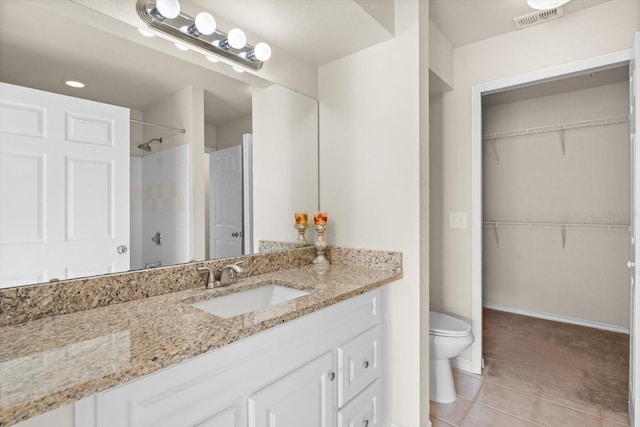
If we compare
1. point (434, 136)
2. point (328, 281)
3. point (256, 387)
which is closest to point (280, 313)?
point (256, 387)

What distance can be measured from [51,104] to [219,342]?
91 cm

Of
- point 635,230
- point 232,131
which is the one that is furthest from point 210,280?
point 635,230

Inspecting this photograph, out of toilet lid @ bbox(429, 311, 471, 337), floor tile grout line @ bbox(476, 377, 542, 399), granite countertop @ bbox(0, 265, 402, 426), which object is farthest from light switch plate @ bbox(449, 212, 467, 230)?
granite countertop @ bbox(0, 265, 402, 426)

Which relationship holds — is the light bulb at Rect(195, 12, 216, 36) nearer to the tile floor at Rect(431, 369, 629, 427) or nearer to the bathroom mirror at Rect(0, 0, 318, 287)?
the bathroom mirror at Rect(0, 0, 318, 287)

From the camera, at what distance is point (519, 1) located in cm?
193

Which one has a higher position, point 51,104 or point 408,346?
point 51,104

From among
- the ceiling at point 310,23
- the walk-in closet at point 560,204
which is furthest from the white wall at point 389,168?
the walk-in closet at point 560,204

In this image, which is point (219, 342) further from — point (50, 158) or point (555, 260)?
point (555, 260)

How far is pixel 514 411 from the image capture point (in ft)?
6.47

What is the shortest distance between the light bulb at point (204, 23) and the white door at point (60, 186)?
450 mm

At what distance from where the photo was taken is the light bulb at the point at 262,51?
161cm

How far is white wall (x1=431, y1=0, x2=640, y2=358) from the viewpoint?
196cm

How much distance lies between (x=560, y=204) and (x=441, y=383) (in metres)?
2.47

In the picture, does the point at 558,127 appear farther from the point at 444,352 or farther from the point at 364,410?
the point at 364,410
